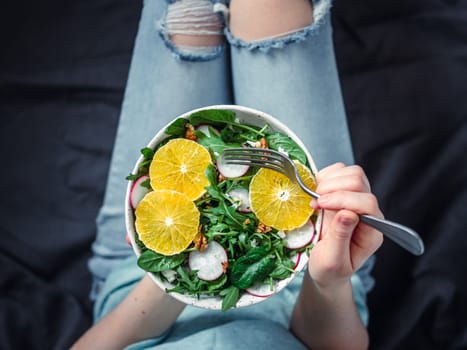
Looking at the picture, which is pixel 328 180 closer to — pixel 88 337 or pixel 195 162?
pixel 195 162

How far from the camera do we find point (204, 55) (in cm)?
90

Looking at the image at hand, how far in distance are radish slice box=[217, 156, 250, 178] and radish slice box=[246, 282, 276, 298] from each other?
0.46ft

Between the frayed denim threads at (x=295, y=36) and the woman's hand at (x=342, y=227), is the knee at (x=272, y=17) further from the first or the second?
the woman's hand at (x=342, y=227)

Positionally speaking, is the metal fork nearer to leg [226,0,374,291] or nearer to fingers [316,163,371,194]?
fingers [316,163,371,194]

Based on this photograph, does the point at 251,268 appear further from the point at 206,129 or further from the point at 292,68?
the point at 292,68

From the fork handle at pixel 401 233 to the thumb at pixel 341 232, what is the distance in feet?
0.06

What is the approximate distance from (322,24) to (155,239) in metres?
0.46

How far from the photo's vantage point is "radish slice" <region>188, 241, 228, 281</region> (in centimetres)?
66

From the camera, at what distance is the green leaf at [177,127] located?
0.66m

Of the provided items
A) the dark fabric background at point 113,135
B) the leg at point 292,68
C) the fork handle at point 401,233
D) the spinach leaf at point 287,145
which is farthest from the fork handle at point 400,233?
the dark fabric background at point 113,135

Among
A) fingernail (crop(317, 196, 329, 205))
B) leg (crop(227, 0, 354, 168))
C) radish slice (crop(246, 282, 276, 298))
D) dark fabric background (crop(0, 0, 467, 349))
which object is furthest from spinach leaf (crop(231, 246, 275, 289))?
dark fabric background (crop(0, 0, 467, 349))

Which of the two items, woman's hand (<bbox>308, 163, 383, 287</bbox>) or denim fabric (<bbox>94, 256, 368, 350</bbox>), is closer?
woman's hand (<bbox>308, 163, 383, 287</bbox>)

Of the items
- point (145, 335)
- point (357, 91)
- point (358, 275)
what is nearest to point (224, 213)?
point (145, 335)

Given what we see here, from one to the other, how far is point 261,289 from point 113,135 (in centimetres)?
71
